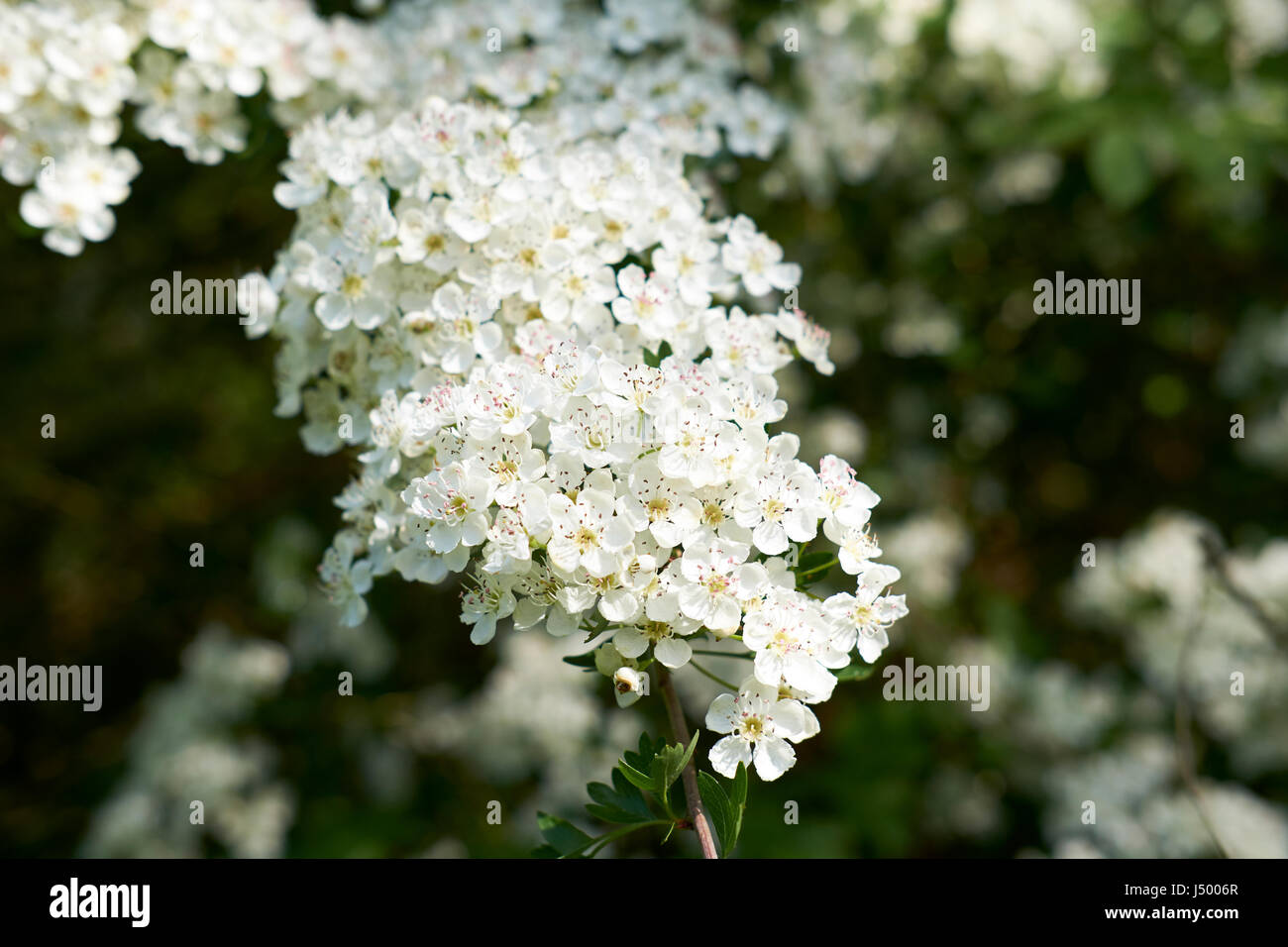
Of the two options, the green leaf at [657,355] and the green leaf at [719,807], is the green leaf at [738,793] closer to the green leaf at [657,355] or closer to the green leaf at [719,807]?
the green leaf at [719,807]

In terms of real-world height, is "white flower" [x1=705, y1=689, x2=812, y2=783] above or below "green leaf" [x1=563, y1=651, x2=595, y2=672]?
below

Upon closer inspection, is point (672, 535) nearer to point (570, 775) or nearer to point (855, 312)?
point (570, 775)

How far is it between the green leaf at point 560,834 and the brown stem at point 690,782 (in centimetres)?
23

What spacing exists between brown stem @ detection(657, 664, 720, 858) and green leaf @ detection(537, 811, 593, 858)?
23 cm

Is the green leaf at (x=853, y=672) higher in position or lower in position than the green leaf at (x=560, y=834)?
higher

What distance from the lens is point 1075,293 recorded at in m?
4.58

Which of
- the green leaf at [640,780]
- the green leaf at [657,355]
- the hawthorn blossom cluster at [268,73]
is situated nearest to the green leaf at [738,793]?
the green leaf at [640,780]

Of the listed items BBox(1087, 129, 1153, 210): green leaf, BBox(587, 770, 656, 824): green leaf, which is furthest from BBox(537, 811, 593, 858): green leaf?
BBox(1087, 129, 1153, 210): green leaf

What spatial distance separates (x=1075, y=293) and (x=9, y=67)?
13.4 feet

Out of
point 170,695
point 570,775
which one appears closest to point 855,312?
point 570,775

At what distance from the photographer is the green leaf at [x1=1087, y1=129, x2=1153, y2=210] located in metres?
3.14

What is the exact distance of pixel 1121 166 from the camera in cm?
318

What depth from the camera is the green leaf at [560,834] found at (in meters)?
1.73

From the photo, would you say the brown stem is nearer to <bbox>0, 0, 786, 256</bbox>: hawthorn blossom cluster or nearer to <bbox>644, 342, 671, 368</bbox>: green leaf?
<bbox>644, 342, 671, 368</bbox>: green leaf
